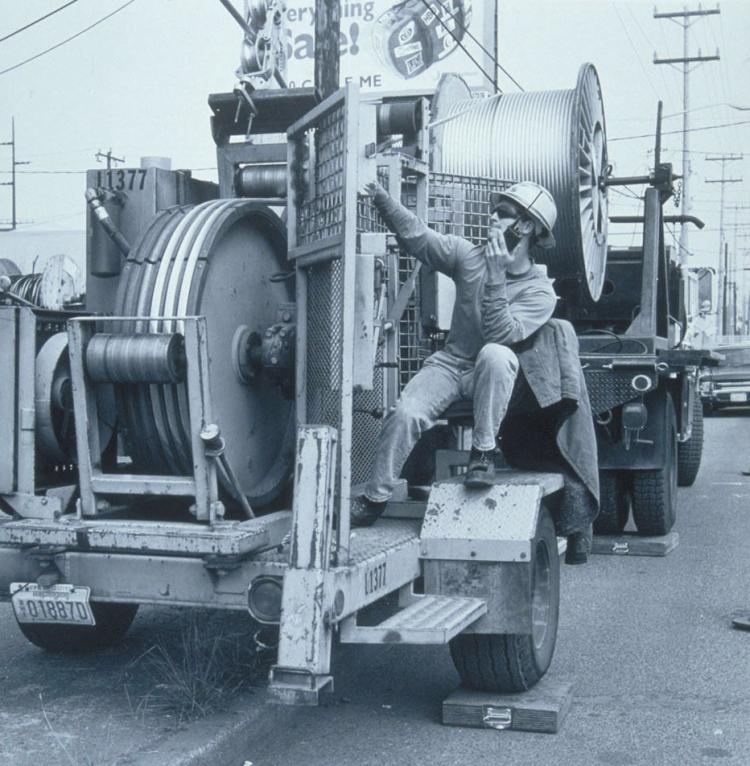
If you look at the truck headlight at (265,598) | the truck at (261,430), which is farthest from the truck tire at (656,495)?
the truck headlight at (265,598)

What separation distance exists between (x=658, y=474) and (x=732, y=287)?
304ft

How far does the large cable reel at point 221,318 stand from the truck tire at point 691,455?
8503 millimetres

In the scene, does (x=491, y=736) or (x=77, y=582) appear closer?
(x=77, y=582)

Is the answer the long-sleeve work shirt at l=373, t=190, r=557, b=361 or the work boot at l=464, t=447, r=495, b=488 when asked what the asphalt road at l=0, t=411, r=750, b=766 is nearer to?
the work boot at l=464, t=447, r=495, b=488

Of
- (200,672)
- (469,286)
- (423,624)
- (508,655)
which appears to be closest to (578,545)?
(508,655)

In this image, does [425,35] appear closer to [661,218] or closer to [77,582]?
[661,218]

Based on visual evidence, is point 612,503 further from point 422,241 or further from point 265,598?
point 265,598

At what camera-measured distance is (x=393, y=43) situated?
3756 cm

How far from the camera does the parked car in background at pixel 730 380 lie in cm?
2889

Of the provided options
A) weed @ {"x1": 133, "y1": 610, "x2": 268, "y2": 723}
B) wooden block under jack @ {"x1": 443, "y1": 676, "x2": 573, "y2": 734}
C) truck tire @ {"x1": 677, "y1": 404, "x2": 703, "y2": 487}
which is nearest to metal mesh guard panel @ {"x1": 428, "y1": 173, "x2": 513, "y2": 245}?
weed @ {"x1": 133, "y1": 610, "x2": 268, "y2": 723}

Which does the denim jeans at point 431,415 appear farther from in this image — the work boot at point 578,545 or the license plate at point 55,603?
the license plate at point 55,603

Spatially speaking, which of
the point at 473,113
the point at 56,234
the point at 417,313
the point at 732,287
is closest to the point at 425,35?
the point at 56,234

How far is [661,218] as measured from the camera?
432 inches

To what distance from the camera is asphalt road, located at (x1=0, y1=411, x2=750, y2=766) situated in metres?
5.25
